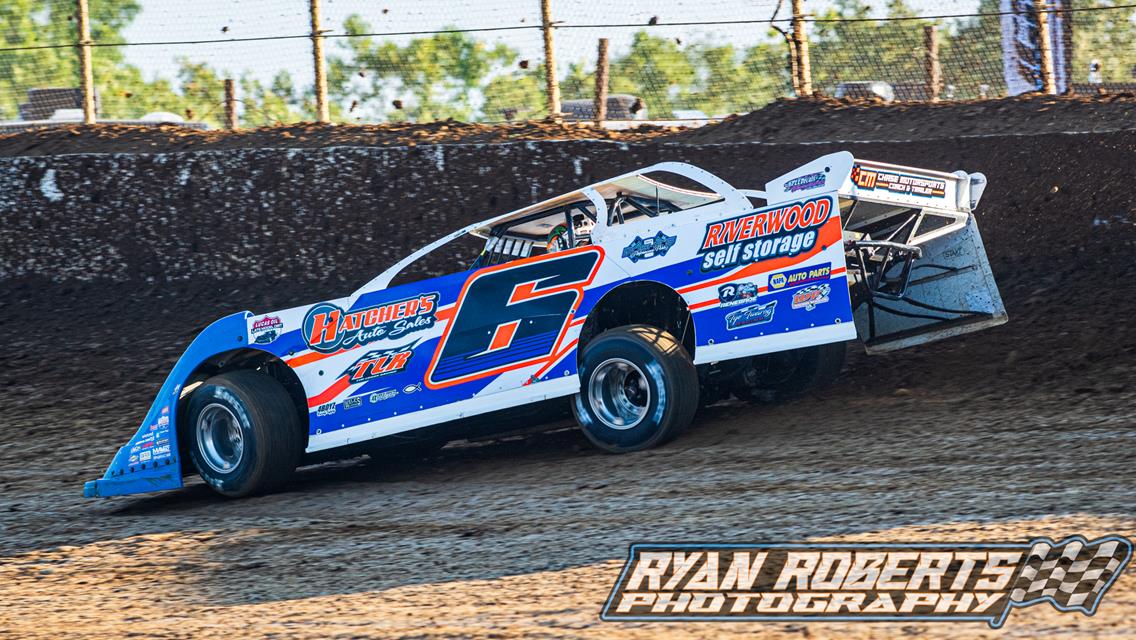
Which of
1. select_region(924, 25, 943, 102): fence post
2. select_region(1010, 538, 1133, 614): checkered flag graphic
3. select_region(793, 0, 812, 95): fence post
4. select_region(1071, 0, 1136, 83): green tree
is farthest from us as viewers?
select_region(924, 25, 943, 102): fence post

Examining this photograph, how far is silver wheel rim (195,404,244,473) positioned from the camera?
736cm

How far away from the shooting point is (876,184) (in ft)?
21.9

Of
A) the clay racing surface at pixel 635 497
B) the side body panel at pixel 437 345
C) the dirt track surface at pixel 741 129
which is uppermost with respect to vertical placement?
the dirt track surface at pixel 741 129

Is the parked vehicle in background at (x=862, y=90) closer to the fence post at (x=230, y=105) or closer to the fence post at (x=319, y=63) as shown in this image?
the fence post at (x=319, y=63)

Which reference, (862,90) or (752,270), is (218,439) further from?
(862,90)

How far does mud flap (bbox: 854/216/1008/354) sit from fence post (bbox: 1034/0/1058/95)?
5.26m

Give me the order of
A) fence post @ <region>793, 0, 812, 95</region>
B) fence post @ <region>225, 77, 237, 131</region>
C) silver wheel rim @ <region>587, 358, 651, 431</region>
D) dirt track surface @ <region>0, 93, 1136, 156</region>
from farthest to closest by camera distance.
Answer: fence post @ <region>225, 77, 237, 131</region> < fence post @ <region>793, 0, 812, 95</region> < dirt track surface @ <region>0, 93, 1136, 156</region> < silver wheel rim @ <region>587, 358, 651, 431</region>

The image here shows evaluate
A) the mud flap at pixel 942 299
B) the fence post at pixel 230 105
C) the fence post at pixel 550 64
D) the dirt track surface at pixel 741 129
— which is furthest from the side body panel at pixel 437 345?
the fence post at pixel 230 105

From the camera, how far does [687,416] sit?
668 centimetres

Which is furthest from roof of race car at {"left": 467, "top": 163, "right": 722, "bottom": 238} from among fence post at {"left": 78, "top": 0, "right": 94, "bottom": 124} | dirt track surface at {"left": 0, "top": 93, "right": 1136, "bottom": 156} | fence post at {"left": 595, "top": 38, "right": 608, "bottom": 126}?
fence post at {"left": 78, "top": 0, "right": 94, "bottom": 124}

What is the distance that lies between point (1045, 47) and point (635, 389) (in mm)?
7552

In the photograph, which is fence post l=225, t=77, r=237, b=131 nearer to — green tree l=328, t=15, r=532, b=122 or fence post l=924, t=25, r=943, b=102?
green tree l=328, t=15, r=532, b=122

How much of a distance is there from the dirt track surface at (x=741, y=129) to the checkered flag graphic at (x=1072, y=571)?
6839 mm

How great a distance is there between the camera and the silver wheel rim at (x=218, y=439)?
290 inches
